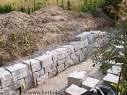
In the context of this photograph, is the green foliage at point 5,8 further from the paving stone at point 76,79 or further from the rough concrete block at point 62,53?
the paving stone at point 76,79

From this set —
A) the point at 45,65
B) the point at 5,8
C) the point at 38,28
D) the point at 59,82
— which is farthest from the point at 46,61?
the point at 5,8

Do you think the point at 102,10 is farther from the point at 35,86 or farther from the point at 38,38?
the point at 35,86

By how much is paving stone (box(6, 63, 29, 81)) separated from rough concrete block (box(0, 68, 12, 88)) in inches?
3.9

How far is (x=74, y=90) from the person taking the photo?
6156 mm

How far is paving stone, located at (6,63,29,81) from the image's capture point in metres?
6.22

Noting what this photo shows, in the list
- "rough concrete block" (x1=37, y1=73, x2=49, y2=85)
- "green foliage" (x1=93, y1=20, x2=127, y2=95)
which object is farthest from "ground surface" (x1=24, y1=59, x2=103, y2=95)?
"green foliage" (x1=93, y1=20, x2=127, y2=95)

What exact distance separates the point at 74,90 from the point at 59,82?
2.90 feet

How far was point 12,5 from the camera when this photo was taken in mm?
8945

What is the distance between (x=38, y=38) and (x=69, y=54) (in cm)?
83

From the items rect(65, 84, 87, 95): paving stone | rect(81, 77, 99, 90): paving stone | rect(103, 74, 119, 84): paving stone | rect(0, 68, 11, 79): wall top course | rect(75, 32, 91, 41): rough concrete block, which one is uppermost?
rect(75, 32, 91, 41): rough concrete block

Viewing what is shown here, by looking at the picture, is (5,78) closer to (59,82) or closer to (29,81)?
(29,81)

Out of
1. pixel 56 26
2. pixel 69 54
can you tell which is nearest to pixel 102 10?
pixel 56 26

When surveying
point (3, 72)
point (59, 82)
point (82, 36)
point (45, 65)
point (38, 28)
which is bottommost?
point (59, 82)

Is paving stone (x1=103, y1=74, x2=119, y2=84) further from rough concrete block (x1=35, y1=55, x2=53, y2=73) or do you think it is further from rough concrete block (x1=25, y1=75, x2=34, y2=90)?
rough concrete block (x1=25, y1=75, x2=34, y2=90)
